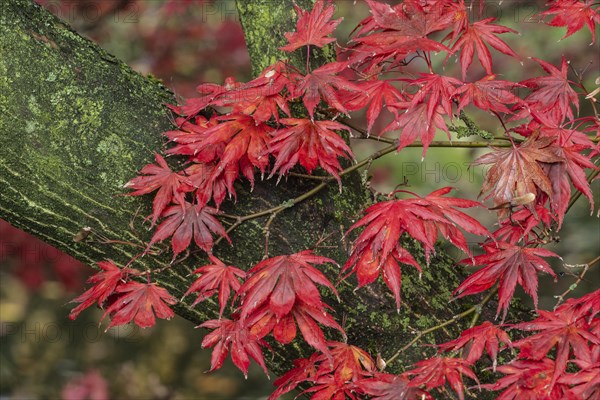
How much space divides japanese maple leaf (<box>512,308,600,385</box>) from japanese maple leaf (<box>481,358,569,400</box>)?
0.06ft

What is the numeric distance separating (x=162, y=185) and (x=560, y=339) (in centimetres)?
86

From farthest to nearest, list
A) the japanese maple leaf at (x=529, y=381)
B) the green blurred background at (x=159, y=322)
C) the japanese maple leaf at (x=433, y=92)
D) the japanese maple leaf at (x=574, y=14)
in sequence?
the green blurred background at (x=159, y=322) → the japanese maple leaf at (x=574, y=14) → the japanese maple leaf at (x=433, y=92) → the japanese maple leaf at (x=529, y=381)

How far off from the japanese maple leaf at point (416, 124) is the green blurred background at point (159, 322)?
7.92 feet

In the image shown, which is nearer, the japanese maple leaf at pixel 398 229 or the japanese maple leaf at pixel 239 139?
the japanese maple leaf at pixel 398 229

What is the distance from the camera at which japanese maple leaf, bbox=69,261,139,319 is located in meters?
1.51

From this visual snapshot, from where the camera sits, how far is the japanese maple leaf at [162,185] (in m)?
1.50

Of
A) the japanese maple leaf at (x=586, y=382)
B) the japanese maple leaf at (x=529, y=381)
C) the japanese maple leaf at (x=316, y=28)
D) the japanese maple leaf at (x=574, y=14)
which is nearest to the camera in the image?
the japanese maple leaf at (x=586, y=382)

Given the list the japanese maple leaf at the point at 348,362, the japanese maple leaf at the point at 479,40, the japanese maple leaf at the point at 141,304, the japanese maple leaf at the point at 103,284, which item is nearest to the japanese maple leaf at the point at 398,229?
the japanese maple leaf at the point at 348,362

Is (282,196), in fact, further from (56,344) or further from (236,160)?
(56,344)

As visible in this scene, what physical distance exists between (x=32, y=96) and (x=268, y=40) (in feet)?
1.96

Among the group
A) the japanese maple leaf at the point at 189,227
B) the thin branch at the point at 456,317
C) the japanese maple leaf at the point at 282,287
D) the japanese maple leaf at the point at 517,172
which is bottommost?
the thin branch at the point at 456,317

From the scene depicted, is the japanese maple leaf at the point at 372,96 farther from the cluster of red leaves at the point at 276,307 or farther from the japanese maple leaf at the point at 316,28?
the cluster of red leaves at the point at 276,307

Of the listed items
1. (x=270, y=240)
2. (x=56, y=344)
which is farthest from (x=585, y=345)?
(x=56, y=344)

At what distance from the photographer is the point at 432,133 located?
1335 mm
